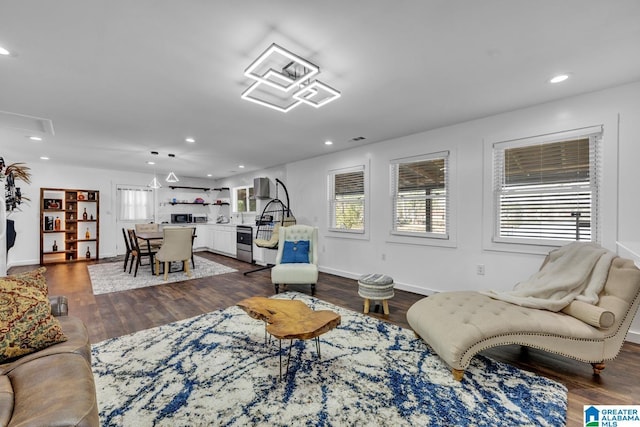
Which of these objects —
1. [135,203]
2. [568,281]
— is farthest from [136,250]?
[568,281]

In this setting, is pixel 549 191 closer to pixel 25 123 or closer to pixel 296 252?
pixel 296 252

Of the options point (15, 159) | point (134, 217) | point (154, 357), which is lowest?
point (154, 357)

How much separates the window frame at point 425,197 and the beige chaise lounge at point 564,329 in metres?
1.79

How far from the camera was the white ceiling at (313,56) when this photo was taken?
1624mm

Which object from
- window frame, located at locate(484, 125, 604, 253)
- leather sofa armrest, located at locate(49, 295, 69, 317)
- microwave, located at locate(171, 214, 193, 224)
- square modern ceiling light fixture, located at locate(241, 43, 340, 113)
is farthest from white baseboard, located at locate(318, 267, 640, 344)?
microwave, located at locate(171, 214, 193, 224)

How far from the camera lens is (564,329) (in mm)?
1986

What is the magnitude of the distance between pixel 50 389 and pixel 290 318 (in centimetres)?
136

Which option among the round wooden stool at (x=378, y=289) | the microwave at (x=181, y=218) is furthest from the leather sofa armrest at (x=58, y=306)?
the microwave at (x=181, y=218)

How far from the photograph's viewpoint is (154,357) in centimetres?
229

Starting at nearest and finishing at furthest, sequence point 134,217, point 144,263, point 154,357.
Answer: point 154,357
point 144,263
point 134,217

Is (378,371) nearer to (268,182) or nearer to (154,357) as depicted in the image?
(154,357)

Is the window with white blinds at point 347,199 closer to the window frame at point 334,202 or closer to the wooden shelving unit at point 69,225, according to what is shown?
the window frame at point 334,202

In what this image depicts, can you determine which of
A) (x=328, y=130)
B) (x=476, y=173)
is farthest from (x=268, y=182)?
(x=476, y=173)

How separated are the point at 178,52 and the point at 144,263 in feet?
19.6
